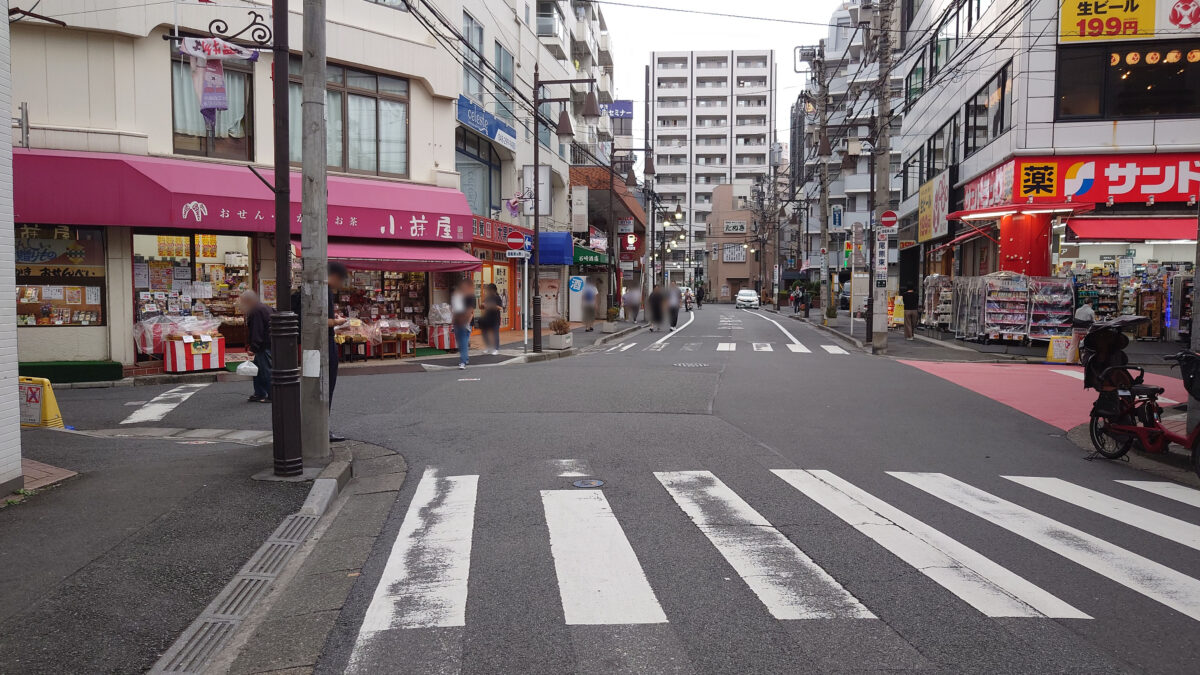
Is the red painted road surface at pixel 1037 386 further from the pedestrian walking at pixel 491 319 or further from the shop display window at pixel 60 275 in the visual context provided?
the shop display window at pixel 60 275

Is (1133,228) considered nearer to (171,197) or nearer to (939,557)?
(939,557)

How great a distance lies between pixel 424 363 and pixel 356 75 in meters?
7.65

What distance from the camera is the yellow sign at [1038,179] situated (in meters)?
22.1

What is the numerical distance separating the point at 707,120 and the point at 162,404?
93.2 m

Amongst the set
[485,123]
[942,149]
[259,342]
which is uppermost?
[942,149]

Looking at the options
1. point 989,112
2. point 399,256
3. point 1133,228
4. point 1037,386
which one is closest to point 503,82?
point 399,256

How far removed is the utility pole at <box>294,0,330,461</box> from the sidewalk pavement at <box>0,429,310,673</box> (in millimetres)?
677

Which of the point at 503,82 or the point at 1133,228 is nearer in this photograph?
the point at 1133,228

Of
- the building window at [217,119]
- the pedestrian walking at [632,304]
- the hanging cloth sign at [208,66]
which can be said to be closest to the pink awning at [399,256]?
the building window at [217,119]

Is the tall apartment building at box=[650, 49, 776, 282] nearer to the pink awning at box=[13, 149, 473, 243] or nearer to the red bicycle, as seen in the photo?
the pink awning at box=[13, 149, 473, 243]

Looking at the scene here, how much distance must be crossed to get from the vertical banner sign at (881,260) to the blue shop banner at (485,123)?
1265 centimetres

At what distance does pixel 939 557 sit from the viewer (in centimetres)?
512

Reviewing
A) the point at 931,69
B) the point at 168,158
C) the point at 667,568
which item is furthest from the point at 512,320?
the point at 667,568

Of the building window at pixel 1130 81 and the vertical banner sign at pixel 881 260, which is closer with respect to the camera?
the building window at pixel 1130 81
